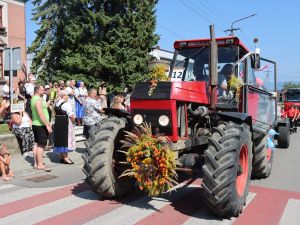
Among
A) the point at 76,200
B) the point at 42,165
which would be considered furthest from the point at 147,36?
the point at 76,200

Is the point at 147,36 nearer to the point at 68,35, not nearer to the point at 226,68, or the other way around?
the point at 68,35

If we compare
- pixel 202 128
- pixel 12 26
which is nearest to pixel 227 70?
pixel 202 128

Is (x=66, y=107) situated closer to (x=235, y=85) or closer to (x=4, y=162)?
(x=4, y=162)

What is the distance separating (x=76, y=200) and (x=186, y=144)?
192 cm

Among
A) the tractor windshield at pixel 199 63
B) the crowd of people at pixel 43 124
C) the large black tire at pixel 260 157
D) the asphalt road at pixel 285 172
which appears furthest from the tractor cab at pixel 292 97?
the tractor windshield at pixel 199 63

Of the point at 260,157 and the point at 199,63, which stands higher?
the point at 199,63

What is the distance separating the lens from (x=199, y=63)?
7.33m

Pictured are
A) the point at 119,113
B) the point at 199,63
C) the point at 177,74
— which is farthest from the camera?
the point at 177,74

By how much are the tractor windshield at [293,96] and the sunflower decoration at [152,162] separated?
692 inches

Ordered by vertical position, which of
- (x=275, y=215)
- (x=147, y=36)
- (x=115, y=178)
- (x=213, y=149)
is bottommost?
(x=275, y=215)

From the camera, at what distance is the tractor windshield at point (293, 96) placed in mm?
21453

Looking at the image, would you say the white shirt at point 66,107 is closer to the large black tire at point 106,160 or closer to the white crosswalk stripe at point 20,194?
the white crosswalk stripe at point 20,194

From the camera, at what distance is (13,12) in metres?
27.2

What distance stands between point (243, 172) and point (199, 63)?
2.25 metres
